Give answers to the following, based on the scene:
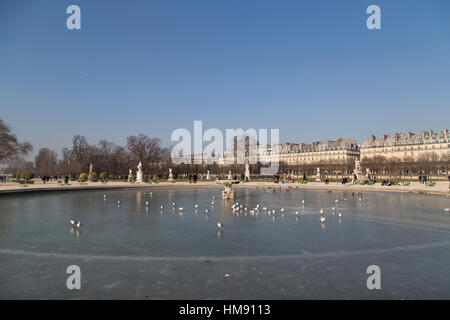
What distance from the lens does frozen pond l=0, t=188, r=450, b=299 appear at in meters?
5.02

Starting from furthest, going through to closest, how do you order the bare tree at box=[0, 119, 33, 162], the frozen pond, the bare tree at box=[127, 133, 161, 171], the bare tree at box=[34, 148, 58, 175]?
the bare tree at box=[34, 148, 58, 175], the bare tree at box=[127, 133, 161, 171], the bare tree at box=[0, 119, 33, 162], the frozen pond

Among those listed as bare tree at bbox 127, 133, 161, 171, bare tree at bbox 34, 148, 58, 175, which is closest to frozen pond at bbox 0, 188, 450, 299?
bare tree at bbox 127, 133, 161, 171

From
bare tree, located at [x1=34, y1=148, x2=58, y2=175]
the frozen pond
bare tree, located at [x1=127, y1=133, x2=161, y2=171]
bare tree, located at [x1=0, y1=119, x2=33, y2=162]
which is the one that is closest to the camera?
the frozen pond

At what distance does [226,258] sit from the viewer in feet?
22.4

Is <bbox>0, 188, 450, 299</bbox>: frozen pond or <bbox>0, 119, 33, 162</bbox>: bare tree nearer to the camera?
<bbox>0, 188, 450, 299</bbox>: frozen pond

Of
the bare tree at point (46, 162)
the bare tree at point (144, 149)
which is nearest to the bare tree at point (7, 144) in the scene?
the bare tree at point (144, 149)

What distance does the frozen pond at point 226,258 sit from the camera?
5.02 metres

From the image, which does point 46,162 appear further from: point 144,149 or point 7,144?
point 7,144

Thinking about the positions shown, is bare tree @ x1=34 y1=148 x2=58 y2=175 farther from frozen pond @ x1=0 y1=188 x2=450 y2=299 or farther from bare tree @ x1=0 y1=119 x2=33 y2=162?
frozen pond @ x1=0 y1=188 x2=450 y2=299

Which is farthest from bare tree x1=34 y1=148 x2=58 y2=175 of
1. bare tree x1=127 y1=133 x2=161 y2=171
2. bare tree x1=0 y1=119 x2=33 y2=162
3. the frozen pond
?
the frozen pond

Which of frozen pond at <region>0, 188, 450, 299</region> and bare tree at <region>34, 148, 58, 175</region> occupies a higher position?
bare tree at <region>34, 148, 58, 175</region>

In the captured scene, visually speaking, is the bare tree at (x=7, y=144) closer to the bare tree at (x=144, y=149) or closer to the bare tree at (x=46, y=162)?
the bare tree at (x=144, y=149)

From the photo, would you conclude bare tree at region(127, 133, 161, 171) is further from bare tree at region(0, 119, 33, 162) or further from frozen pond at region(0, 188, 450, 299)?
frozen pond at region(0, 188, 450, 299)
